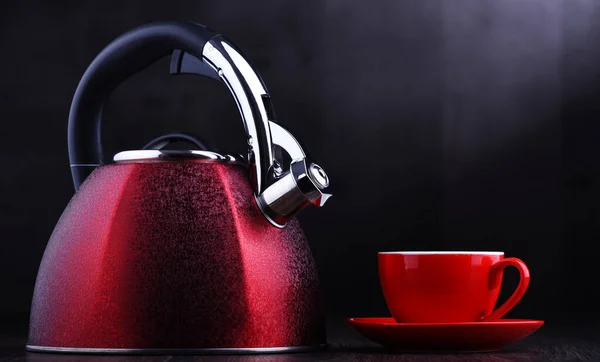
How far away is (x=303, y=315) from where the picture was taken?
0.64 metres

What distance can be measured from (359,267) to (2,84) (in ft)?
1.89

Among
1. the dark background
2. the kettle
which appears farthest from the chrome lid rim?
the dark background

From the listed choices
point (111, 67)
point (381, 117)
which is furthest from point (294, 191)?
point (381, 117)

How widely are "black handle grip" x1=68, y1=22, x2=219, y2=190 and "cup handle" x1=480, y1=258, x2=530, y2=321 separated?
249 millimetres

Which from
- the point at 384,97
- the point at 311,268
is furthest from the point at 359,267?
the point at 311,268

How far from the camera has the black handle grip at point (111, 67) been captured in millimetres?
684

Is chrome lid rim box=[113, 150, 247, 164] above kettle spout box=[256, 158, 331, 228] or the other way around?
above

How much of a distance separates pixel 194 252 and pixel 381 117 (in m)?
0.85

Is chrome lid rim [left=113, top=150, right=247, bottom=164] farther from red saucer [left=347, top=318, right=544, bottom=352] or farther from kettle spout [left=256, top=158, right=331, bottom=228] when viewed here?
red saucer [left=347, top=318, right=544, bottom=352]

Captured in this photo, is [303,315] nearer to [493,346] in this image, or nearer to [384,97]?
[493,346]

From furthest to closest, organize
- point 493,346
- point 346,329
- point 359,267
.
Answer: point 359,267
point 346,329
point 493,346

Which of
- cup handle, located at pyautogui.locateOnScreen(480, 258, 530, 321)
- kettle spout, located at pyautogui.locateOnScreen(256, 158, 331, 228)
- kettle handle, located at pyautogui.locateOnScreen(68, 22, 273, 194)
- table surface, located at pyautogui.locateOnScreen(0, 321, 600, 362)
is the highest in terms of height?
kettle handle, located at pyautogui.locateOnScreen(68, 22, 273, 194)

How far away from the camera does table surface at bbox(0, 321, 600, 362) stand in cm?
58

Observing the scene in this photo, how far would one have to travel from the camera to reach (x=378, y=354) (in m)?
0.62
